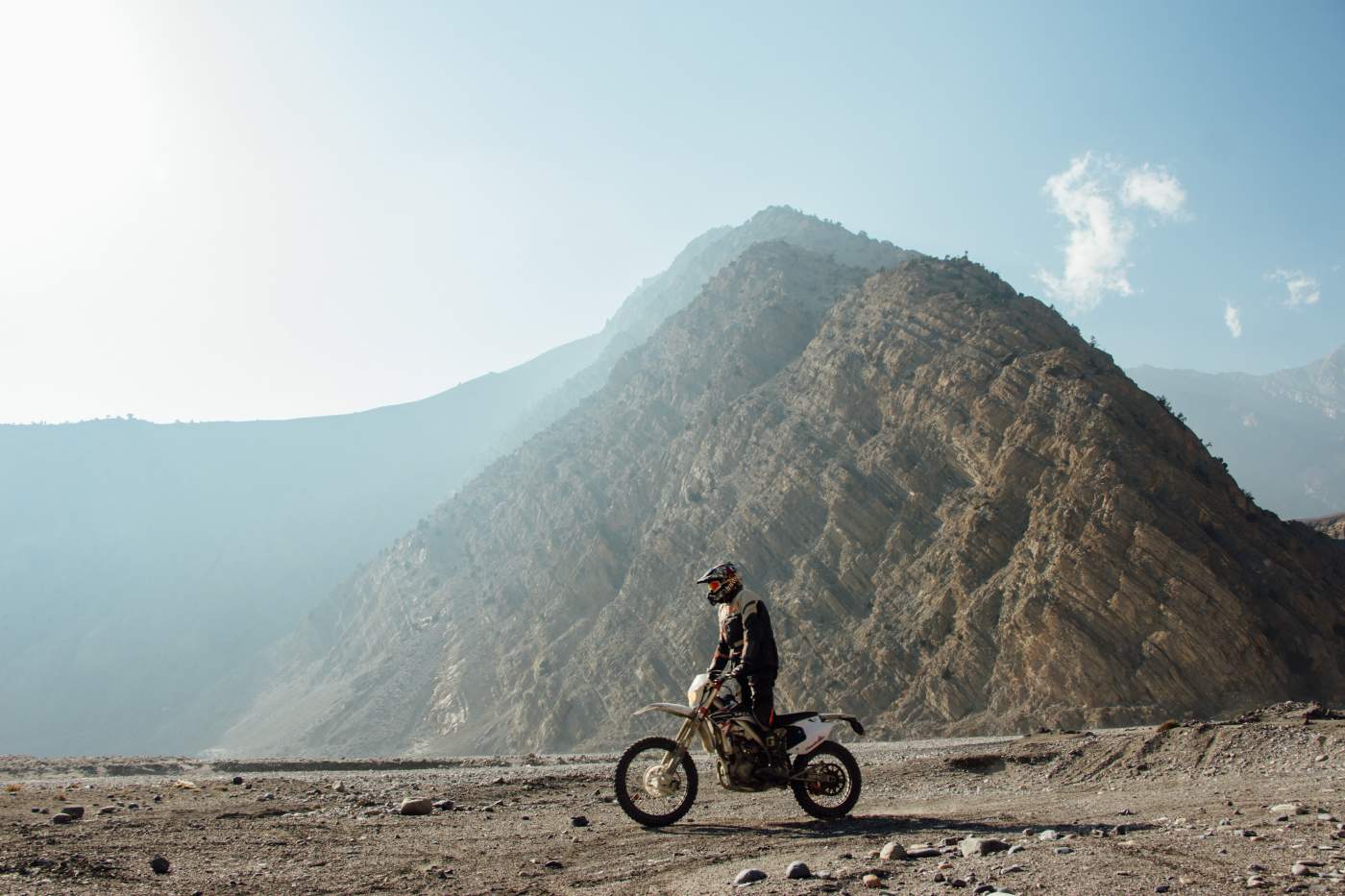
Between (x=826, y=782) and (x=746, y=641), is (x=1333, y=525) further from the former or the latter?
(x=746, y=641)

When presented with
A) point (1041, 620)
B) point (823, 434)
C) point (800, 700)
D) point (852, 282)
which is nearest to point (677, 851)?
point (1041, 620)

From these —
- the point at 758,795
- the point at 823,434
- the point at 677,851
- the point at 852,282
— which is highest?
the point at 852,282

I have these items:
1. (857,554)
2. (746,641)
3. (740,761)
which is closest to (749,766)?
(740,761)

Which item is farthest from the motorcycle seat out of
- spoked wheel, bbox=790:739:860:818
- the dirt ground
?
the dirt ground

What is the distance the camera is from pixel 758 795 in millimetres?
11523

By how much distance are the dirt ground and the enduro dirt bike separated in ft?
1.04

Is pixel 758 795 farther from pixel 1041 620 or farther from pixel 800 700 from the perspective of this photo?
pixel 800 700

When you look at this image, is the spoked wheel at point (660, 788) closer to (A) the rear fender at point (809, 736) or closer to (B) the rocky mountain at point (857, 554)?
(A) the rear fender at point (809, 736)

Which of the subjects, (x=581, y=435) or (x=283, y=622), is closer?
(x=581, y=435)

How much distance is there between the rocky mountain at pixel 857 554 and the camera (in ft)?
107

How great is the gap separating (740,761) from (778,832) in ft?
2.53

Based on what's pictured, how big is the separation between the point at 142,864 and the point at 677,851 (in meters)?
4.42

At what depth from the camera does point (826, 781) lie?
28.8 feet

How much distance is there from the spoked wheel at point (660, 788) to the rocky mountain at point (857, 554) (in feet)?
89.2
